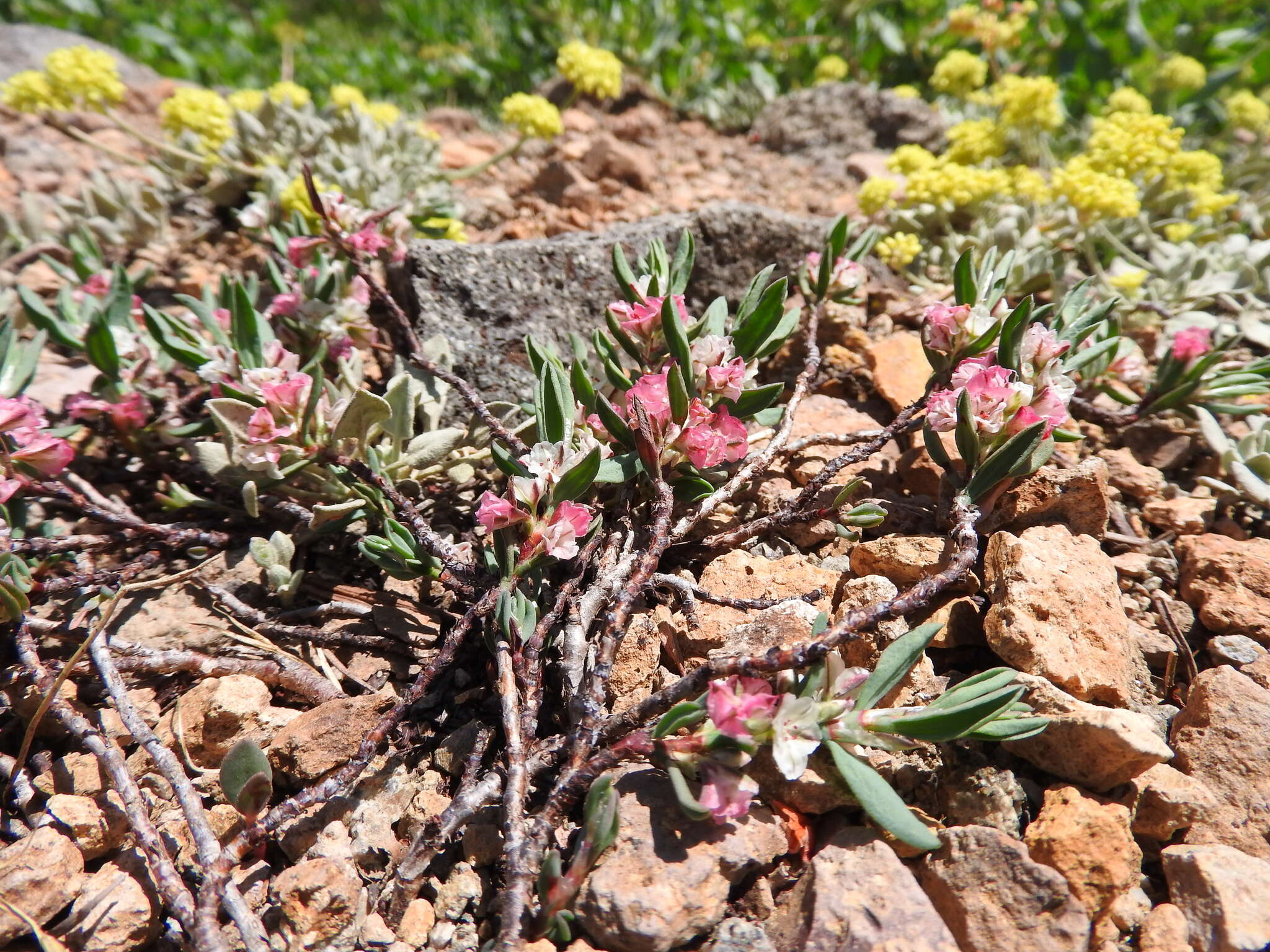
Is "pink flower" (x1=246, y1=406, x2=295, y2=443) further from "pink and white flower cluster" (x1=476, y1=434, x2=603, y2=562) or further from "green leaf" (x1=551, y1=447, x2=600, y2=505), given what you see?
"green leaf" (x1=551, y1=447, x2=600, y2=505)

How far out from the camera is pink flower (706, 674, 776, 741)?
1522mm

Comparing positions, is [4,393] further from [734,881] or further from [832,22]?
[832,22]

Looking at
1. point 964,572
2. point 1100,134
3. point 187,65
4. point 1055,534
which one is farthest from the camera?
point 187,65

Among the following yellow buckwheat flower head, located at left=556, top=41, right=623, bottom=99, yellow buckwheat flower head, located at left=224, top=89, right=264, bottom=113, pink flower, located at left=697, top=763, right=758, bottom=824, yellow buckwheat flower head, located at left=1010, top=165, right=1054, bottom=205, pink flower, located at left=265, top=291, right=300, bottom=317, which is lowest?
pink flower, located at left=697, top=763, right=758, bottom=824

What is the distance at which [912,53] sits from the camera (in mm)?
5680

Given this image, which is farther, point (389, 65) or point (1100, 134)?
point (389, 65)

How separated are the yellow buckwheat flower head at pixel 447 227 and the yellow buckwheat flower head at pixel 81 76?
1.81 metres

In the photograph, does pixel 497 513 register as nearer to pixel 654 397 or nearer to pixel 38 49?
pixel 654 397

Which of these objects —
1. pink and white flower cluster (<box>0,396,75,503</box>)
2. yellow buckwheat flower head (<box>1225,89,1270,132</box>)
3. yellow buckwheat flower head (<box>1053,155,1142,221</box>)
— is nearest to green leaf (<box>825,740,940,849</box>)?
pink and white flower cluster (<box>0,396,75,503</box>)

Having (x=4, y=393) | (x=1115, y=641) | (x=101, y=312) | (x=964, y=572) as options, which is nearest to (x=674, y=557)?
(x=964, y=572)

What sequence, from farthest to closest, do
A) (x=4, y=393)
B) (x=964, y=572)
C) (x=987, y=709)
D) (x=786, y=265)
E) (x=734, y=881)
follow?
1. (x=786, y=265)
2. (x=4, y=393)
3. (x=964, y=572)
4. (x=734, y=881)
5. (x=987, y=709)

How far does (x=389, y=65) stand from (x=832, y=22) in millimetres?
3449

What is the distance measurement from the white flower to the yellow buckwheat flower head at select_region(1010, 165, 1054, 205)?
9.13 ft

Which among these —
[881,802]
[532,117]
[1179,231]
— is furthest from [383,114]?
[881,802]
